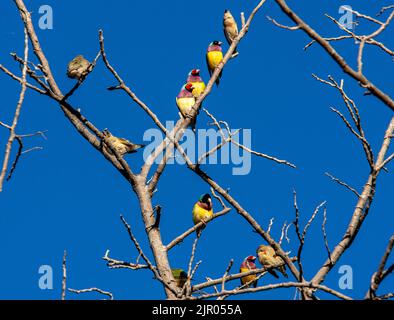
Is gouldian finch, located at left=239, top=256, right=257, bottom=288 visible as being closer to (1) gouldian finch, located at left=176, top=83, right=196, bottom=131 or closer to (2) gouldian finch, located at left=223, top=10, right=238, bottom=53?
(1) gouldian finch, located at left=176, top=83, right=196, bottom=131

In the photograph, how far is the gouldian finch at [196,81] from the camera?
9.23m

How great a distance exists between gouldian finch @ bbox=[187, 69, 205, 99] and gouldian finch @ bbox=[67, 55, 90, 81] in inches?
53.8

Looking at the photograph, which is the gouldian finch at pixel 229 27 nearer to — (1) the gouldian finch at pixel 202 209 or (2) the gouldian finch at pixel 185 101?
(2) the gouldian finch at pixel 185 101

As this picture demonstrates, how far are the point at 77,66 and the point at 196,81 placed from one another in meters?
1.57

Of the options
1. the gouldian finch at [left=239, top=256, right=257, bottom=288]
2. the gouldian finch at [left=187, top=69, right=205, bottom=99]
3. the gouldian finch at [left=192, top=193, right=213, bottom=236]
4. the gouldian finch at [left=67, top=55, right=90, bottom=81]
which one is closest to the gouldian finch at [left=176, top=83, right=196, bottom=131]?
the gouldian finch at [left=187, top=69, right=205, bottom=99]

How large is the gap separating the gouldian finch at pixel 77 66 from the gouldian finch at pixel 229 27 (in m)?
2.23

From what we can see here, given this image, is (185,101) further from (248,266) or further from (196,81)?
(248,266)

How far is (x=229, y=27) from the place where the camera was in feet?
33.4

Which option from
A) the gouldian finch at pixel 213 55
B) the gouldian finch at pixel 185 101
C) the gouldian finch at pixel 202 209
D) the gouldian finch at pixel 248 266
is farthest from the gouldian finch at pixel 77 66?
the gouldian finch at pixel 248 266

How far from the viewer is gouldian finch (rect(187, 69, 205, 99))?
9227mm

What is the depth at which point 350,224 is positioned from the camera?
505 centimetres
